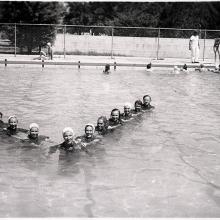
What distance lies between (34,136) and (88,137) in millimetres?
1381

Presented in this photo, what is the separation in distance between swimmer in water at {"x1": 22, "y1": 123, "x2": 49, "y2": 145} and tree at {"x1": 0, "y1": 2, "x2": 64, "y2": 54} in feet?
66.5

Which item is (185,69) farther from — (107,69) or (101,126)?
(101,126)

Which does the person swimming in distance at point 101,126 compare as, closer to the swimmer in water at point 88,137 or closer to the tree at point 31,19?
the swimmer in water at point 88,137

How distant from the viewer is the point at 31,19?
35438 millimetres

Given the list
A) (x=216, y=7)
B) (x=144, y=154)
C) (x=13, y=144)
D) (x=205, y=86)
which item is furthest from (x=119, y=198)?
(x=216, y=7)

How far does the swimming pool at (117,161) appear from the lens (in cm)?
761

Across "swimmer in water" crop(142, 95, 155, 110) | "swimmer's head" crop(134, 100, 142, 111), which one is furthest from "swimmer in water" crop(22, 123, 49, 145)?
"swimmer in water" crop(142, 95, 155, 110)

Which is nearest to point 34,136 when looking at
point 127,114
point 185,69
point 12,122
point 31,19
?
point 12,122

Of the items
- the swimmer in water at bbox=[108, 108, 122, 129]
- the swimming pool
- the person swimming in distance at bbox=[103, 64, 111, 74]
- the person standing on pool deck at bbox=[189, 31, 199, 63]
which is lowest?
the swimming pool

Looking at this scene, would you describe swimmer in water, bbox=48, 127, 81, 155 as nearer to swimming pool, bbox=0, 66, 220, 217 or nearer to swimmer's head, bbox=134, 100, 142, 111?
swimming pool, bbox=0, 66, 220, 217

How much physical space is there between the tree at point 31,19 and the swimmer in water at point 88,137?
20.6m

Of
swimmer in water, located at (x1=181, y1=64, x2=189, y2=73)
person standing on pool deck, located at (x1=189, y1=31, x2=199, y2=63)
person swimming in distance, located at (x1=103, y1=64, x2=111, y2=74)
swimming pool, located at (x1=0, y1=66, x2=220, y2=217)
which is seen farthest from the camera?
person standing on pool deck, located at (x1=189, y1=31, x2=199, y2=63)

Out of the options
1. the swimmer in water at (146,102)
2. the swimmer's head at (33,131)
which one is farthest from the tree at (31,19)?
the swimmer's head at (33,131)

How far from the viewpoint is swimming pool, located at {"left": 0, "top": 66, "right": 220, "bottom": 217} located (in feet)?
25.0
